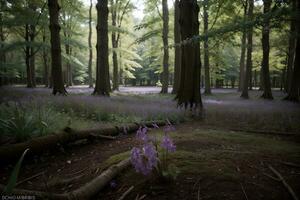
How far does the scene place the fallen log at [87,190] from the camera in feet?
7.32

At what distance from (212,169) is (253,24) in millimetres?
5315

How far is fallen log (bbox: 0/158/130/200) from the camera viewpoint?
2.23m

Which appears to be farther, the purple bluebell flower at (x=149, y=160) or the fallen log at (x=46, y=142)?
the fallen log at (x=46, y=142)

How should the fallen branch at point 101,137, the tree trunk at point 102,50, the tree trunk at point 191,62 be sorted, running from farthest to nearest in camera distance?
the tree trunk at point 102,50
the tree trunk at point 191,62
the fallen branch at point 101,137

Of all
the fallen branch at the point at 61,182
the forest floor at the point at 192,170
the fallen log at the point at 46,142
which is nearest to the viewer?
the forest floor at the point at 192,170

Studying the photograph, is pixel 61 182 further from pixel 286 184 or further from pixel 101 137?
pixel 286 184

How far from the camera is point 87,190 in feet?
7.91

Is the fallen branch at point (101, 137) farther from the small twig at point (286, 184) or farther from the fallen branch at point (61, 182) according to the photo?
the small twig at point (286, 184)

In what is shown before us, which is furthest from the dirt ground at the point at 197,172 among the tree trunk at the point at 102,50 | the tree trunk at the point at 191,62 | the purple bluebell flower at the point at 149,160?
the tree trunk at the point at 102,50

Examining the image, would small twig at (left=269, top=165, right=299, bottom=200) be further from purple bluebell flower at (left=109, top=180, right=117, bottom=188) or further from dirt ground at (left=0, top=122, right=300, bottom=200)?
purple bluebell flower at (left=109, top=180, right=117, bottom=188)

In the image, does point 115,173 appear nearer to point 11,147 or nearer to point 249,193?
point 249,193

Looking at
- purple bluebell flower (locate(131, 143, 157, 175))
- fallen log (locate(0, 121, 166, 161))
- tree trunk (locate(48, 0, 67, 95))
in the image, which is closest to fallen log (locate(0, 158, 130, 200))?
purple bluebell flower (locate(131, 143, 157, 175))

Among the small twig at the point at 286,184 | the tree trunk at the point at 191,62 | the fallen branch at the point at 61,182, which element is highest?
the tree trunk at the point at 191,62

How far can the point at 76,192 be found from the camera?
2312mm
